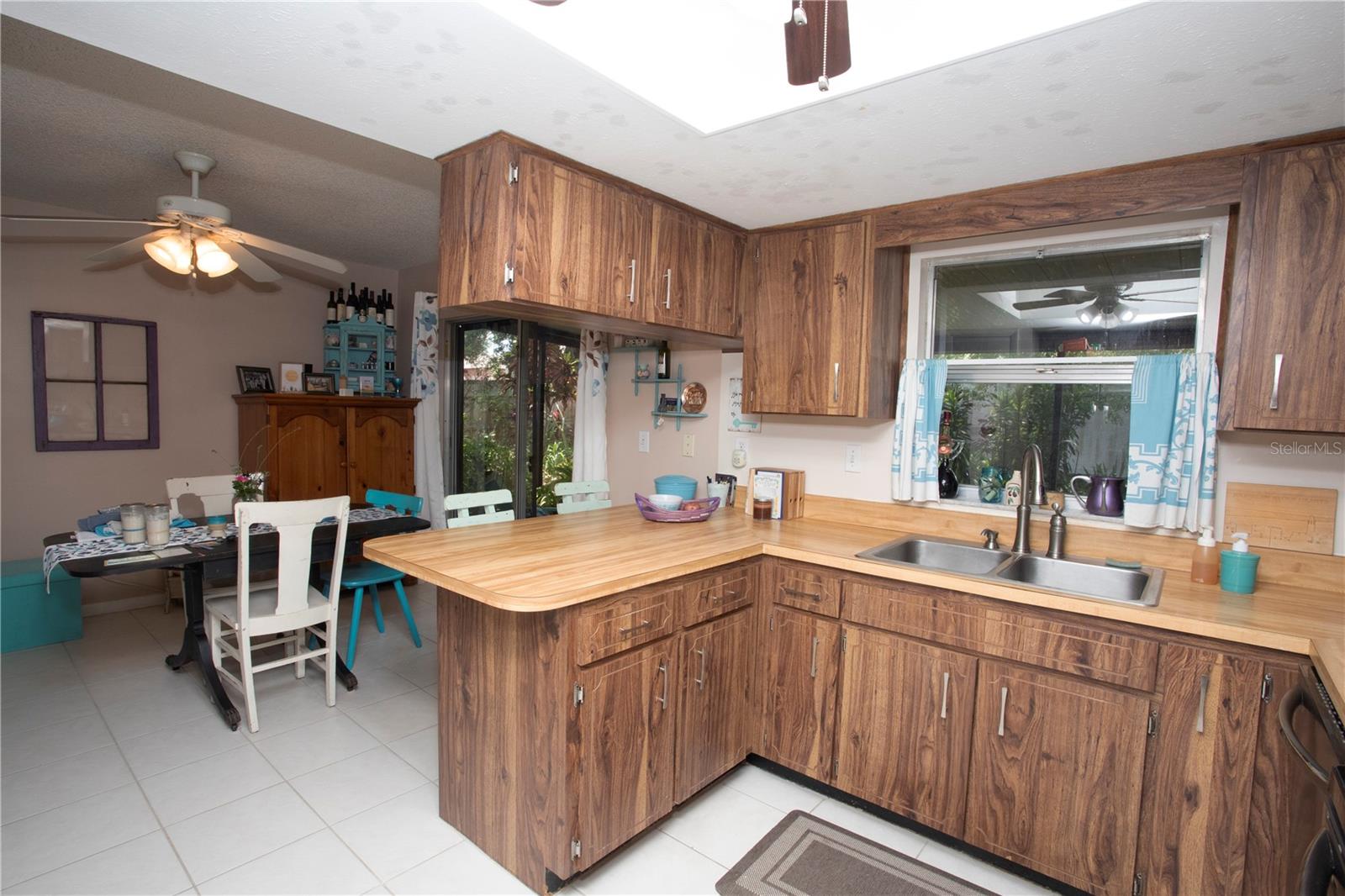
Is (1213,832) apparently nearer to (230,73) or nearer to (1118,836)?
(1118,836)

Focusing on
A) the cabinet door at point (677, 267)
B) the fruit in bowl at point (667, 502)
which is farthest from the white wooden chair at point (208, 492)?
the cabinet door at point (677, 267)

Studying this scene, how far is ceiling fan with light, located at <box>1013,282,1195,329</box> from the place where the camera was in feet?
Result: 7.75

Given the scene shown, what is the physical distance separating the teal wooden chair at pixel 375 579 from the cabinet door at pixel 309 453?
30.0 inches

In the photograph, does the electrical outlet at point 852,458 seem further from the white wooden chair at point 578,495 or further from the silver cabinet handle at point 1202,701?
the silver cabinet handle at point 1202,701

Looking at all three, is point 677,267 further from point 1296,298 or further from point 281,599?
point 281,599

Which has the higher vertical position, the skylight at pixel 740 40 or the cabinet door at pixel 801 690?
the skylight at pixel 740 40

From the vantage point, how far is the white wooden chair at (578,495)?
9.99 ft

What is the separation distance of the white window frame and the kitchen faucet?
395 millimetres

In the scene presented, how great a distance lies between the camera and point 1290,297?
1.86 meters

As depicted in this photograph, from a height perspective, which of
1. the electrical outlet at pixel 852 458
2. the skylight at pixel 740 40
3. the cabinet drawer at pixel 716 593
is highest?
the skylight at pixel 740 40

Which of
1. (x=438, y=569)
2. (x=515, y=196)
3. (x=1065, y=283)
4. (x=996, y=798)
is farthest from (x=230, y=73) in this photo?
(x=996, y=798)

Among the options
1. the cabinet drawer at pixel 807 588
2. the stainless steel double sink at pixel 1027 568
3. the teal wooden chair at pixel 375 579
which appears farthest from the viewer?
the teal wooden chair at pixel 375 579

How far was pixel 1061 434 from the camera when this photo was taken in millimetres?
2543

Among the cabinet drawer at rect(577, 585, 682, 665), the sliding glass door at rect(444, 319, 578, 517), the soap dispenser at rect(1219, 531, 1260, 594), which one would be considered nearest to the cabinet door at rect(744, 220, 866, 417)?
the cabinet drawer at rect(577, 585, 682, 665)
